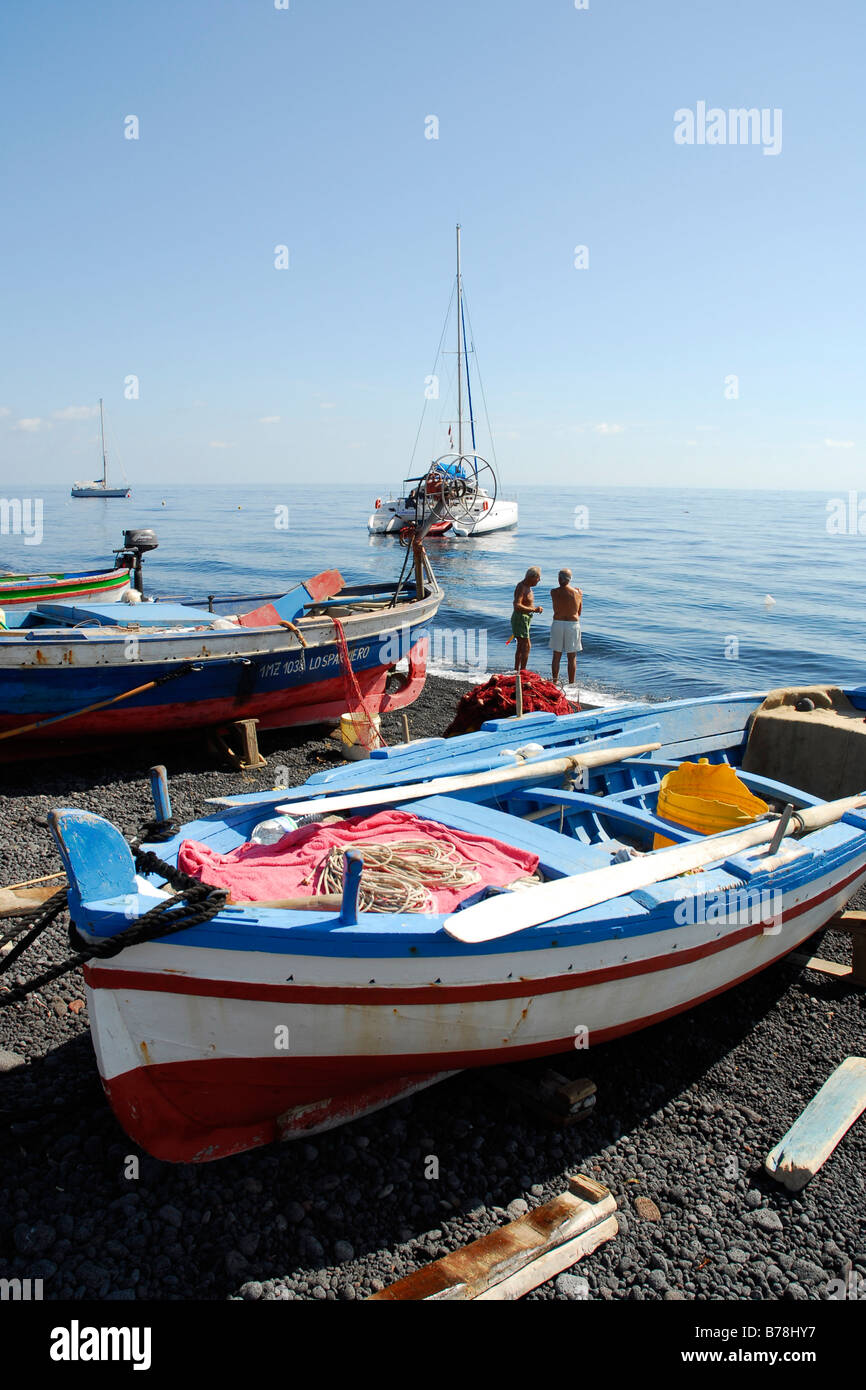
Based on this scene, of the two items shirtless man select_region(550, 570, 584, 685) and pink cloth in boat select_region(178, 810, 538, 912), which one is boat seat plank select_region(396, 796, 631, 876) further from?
shirtless man select_region(550, 570, 584, 685)

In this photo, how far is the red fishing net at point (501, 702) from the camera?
31.1 feet

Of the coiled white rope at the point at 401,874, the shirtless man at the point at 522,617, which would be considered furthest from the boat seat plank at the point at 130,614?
the coiled white rope at the point at 401,874

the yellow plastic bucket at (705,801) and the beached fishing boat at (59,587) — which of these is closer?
the yellow plastic bucket at (705,801)

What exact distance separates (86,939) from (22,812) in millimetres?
5408

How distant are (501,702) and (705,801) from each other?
12.2 ft

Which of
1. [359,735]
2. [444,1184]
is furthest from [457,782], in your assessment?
[359,735]

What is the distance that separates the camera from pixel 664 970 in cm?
445

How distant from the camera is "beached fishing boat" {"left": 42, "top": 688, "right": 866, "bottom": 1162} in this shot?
3584mm

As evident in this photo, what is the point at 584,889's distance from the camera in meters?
4.03

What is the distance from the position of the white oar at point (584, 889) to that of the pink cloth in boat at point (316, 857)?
13.8 inches

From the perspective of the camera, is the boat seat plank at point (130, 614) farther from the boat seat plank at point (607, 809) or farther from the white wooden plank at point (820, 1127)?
the white wooden plank at point (820, 1127)

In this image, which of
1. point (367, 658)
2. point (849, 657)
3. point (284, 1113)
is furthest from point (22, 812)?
point (849, 657)

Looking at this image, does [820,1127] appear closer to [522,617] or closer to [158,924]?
[158,924]
